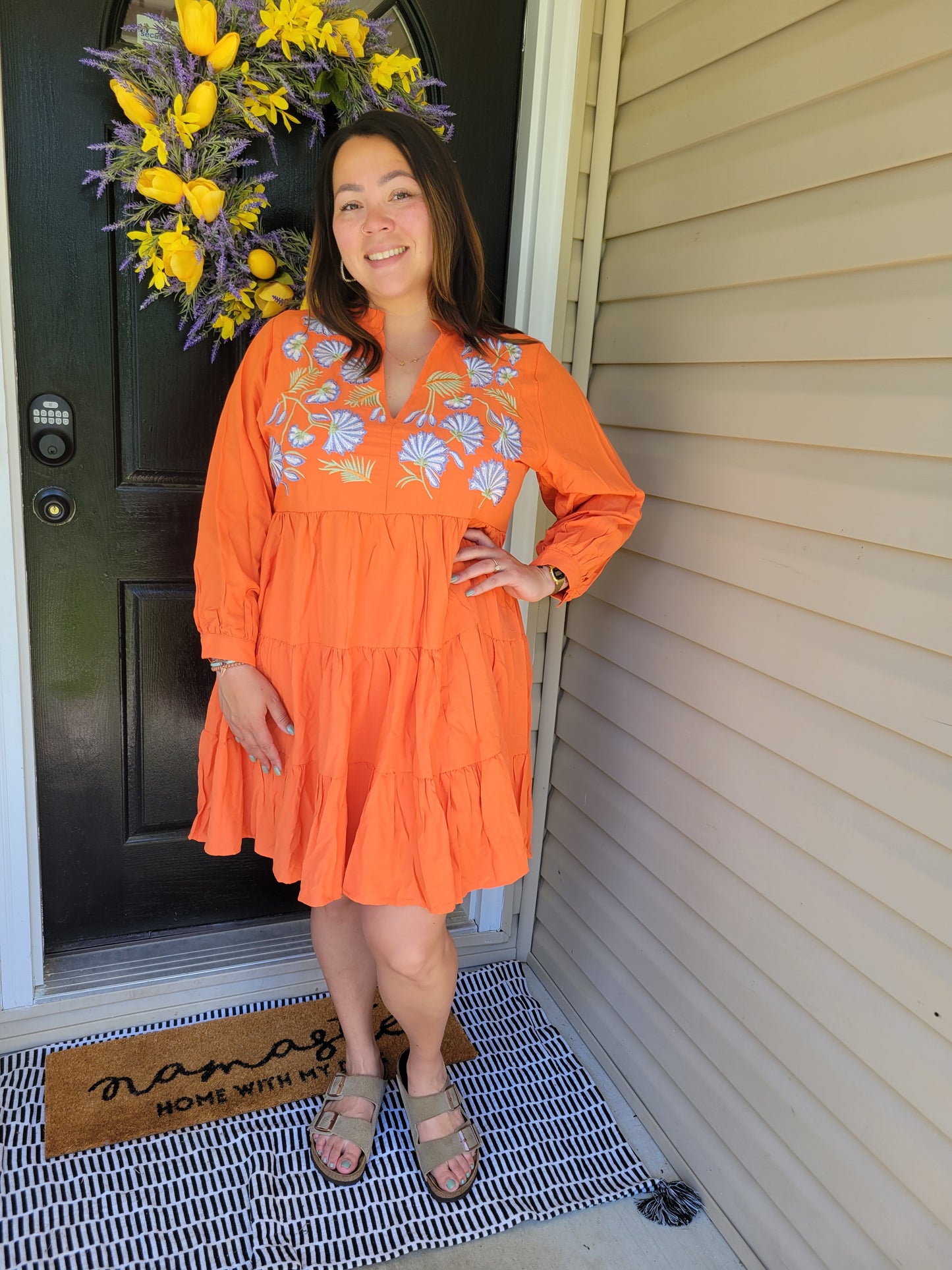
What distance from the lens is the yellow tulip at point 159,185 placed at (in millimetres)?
1604

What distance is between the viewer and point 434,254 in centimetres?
147

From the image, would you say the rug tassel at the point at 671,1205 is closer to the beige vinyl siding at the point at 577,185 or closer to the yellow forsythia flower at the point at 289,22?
the beige vinyl siding at the point at 577,185

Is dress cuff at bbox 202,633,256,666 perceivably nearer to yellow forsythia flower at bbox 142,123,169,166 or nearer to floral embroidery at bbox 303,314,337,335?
floral embroidery at bbox 303,314,337,335

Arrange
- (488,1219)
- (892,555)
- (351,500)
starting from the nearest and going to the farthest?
(892,555), (351,500), (488,1219)

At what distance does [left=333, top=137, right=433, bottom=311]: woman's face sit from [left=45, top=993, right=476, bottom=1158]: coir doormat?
1.53m

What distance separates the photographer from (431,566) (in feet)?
4.70

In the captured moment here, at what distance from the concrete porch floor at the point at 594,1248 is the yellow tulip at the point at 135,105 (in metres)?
2.01

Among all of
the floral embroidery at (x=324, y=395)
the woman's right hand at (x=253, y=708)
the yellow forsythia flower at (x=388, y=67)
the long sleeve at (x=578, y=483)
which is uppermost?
the yellow forsythia flower at (x=388, y=67)

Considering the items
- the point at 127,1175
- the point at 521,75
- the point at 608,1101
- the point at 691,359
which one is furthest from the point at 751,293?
the point at 127,1175

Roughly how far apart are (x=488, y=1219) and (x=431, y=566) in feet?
3.80

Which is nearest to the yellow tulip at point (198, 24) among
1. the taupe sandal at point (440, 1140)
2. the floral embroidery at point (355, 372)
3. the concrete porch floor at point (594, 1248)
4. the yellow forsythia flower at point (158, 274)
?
the yellow forsythia flower at point (158, 274)

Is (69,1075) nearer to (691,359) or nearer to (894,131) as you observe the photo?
(691,359)

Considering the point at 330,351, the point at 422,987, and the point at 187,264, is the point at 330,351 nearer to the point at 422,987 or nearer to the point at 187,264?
the point at 187,264

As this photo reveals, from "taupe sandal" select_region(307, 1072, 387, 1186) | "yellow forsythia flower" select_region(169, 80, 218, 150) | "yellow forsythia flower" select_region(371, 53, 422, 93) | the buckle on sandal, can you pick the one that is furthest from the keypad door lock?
the buckle on sandal
